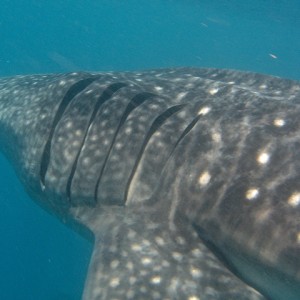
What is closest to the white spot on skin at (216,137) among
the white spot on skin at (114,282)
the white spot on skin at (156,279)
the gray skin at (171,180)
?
the gray skin at (171,180)

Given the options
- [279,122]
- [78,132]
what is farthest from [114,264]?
[279,122]

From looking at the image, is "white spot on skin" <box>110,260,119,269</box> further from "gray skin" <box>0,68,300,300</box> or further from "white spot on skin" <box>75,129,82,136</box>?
"white spot on skin" <box>75,129,82,136</box>

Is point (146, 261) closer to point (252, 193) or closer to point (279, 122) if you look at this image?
point (252, 193)

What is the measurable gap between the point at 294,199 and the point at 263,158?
2.05 ft

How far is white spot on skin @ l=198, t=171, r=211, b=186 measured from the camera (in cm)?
454

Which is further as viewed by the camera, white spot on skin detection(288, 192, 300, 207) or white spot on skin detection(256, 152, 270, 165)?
white spot on skin detection(256, 152, 270, 165)

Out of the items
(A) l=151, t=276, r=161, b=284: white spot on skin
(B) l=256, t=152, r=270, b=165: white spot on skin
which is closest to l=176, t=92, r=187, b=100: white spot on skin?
(B) l=256, t=152, r=270, b=165: white spot on skin

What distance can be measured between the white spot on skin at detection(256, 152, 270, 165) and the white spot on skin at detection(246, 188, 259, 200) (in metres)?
0.35

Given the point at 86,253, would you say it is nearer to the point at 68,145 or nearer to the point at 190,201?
the point at 68,145

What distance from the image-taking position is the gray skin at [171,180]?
401cm

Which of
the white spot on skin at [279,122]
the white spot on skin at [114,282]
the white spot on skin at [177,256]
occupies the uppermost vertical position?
the white spot on skin at [279,122]

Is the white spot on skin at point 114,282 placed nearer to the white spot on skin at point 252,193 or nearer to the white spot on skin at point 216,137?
the white spot on skin at point 252,193

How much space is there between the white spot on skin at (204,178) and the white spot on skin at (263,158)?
602mm

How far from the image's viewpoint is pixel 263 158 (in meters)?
4.35
